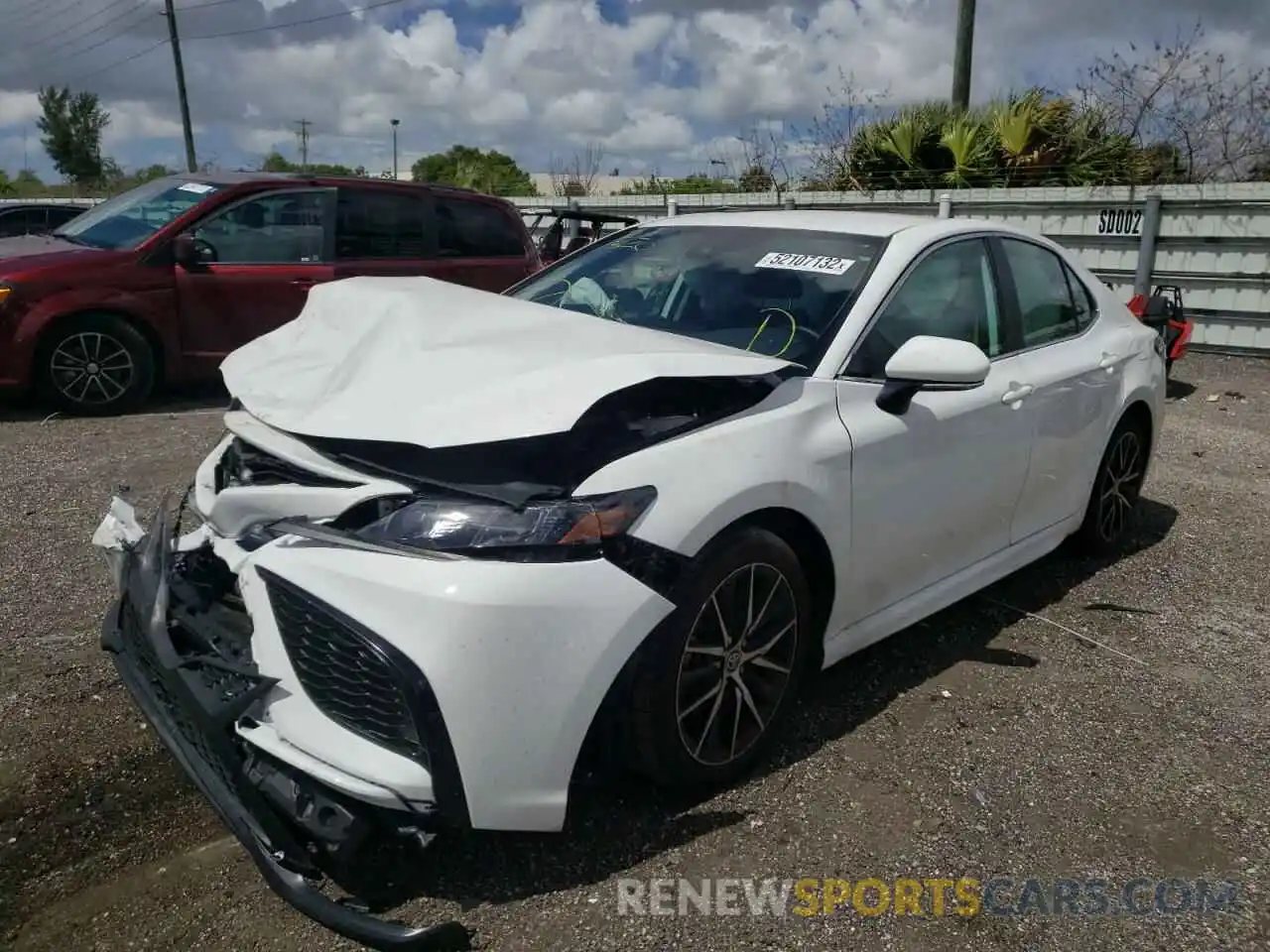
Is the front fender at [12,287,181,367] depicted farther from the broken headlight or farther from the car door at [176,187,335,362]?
the broken headlight

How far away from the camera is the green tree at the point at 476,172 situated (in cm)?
2361

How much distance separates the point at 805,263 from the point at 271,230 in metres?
5.44

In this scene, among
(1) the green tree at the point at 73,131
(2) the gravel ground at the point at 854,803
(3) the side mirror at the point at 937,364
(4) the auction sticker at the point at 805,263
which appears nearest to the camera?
(2) the gravel ground at the point at 854,803

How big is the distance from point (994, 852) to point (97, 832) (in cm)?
237

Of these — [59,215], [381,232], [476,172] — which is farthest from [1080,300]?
[476,172]

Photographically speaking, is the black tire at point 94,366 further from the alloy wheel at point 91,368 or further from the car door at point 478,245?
the car door at point 478,245

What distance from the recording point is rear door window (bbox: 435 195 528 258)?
27.6 ft

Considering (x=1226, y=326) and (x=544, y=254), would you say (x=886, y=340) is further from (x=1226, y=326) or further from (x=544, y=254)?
(x=1226, y=326)

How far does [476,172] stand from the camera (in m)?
31.2

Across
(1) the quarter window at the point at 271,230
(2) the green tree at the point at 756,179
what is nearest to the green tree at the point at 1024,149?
(2) the green tree at the point at 756,179

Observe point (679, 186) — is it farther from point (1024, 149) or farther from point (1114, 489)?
point (1114, 489)

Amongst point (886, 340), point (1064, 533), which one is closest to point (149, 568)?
point (886, 340)

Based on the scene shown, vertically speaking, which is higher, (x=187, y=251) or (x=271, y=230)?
(x=271, y=230)

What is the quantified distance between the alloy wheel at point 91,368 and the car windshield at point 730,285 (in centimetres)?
437
